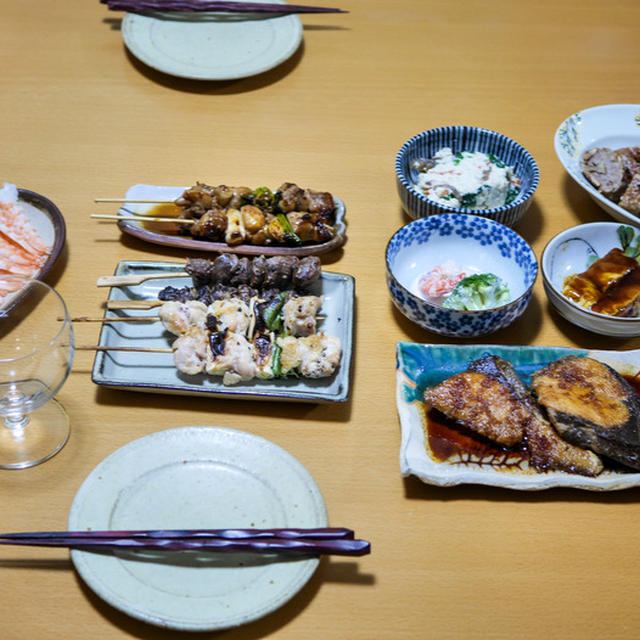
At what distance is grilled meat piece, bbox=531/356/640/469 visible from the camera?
180cm

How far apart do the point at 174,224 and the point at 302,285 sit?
1.95 ft

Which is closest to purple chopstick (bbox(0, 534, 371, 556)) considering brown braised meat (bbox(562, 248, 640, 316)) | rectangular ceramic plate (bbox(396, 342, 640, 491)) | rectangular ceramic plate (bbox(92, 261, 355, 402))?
rectangular ceramic plate (bbox(396, 342, 640, 491))

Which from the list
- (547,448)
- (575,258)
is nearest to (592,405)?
(547,448)

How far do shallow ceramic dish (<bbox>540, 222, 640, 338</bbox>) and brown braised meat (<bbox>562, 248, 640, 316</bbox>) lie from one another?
0.06 meters

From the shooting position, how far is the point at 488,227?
7.70 feet

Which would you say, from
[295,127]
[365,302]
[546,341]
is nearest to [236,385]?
[365,302]

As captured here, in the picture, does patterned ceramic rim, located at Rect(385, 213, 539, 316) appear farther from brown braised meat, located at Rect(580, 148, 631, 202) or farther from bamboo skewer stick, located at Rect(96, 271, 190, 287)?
bamboo skewer stick, located at Rect(96, 271, 190, 287)

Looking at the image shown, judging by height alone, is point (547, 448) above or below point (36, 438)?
above

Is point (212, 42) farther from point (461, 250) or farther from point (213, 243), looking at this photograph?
point (461, 250)

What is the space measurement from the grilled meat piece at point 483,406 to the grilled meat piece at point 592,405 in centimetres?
9

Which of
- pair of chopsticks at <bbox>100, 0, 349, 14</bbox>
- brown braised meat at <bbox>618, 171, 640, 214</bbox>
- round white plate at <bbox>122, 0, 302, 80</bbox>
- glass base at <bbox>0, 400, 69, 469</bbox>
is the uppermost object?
pair of chopsticks at <bbox>100, 0, 349, 14</bbox>

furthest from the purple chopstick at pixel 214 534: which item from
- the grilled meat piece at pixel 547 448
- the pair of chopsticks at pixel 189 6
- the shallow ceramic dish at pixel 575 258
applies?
the pair of chopsticks at pixel 189 6

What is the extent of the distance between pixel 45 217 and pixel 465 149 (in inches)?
61.6

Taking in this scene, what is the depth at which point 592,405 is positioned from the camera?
186 centimetres
